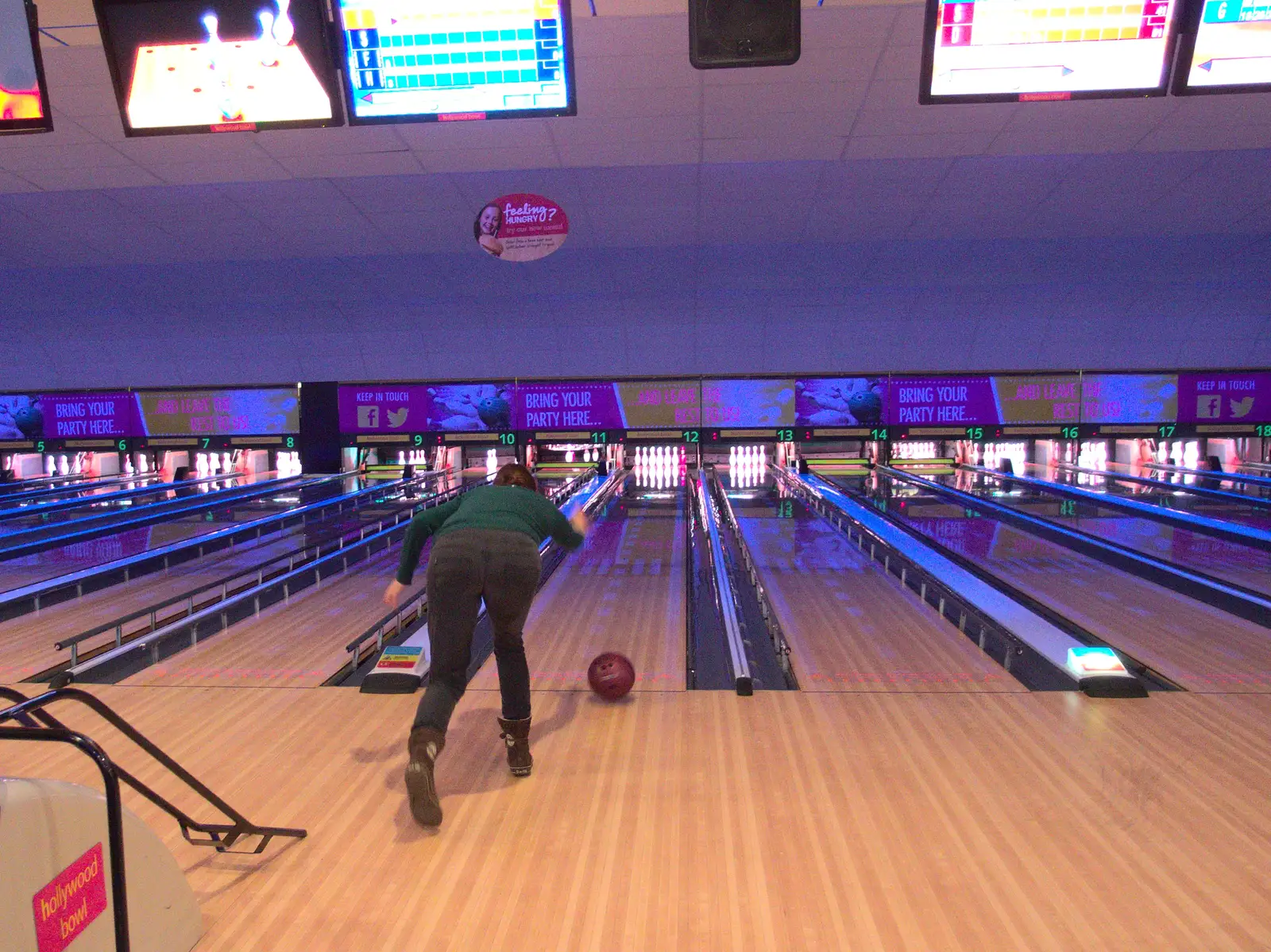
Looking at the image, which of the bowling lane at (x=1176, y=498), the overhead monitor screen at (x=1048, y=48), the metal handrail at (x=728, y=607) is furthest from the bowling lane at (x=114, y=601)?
the bowling lane at (x=1176, y=498)

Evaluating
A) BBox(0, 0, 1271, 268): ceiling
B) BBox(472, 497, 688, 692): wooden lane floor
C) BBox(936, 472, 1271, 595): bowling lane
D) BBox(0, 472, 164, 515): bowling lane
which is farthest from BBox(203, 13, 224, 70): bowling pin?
BBox(0, 472, 164, 515): bowling lane

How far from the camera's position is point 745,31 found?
2.94 meters

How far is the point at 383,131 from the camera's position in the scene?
15.2 feet

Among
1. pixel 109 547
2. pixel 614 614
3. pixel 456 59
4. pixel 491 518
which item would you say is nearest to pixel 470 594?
pixel 491 518

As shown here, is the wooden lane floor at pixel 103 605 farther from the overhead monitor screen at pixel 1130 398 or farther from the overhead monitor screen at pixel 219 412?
the overhead monitor screen at pixel 1130 398

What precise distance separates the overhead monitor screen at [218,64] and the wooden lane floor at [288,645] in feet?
7.73

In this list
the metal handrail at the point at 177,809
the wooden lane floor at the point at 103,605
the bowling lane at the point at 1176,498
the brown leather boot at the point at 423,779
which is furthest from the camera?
the bowling lane at the point at 1176,498

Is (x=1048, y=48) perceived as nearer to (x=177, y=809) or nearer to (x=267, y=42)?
(x=267, y=42)

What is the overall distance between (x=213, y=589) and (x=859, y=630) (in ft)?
13.1

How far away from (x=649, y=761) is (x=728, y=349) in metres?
7.34

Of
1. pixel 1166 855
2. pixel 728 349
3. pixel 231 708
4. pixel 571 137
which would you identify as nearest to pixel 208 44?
pixel 571 137

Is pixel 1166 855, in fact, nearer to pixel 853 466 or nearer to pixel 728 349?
pixel 728 349

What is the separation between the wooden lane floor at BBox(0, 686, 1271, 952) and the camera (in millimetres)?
1636

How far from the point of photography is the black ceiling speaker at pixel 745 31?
291cm
